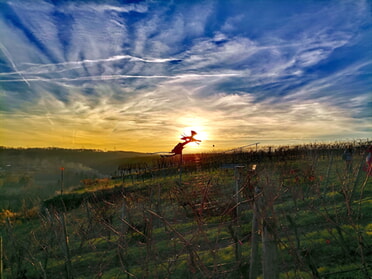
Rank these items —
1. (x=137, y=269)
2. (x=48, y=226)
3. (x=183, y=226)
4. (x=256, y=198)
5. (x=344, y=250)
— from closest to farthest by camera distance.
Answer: (x=256, y=198) < (x=344, y=250) < (x=137, y=269) < (x=48, y=226) < (x=183, y=226)

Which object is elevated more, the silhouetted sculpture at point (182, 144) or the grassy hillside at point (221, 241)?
the silhouetted sculpture at point (182, 144)

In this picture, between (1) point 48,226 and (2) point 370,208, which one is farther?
(1) point 48,226

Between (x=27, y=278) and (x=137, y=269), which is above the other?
(x=137, y=269)

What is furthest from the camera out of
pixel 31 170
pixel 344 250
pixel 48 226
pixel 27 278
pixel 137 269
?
pixel 31 170

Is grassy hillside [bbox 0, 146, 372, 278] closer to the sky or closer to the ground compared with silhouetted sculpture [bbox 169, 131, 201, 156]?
closer to the ground

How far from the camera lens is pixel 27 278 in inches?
272

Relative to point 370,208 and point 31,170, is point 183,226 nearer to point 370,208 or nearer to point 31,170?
point 370,208

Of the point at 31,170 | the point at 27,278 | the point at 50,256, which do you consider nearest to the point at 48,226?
the point at 50,256

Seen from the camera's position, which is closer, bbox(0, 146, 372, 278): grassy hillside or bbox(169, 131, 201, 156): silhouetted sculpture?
bbox(0, 146, 372, 278): grassy hillside

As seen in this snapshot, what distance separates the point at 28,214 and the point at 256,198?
2048cm

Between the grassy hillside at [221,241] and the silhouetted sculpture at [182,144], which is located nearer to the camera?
the grassy hillside at [221,241]

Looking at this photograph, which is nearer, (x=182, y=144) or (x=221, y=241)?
(x=182, y=144)

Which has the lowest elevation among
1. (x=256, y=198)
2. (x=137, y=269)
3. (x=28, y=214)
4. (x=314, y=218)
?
(x=28, y=214)

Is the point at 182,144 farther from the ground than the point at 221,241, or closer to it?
farther from the ground
